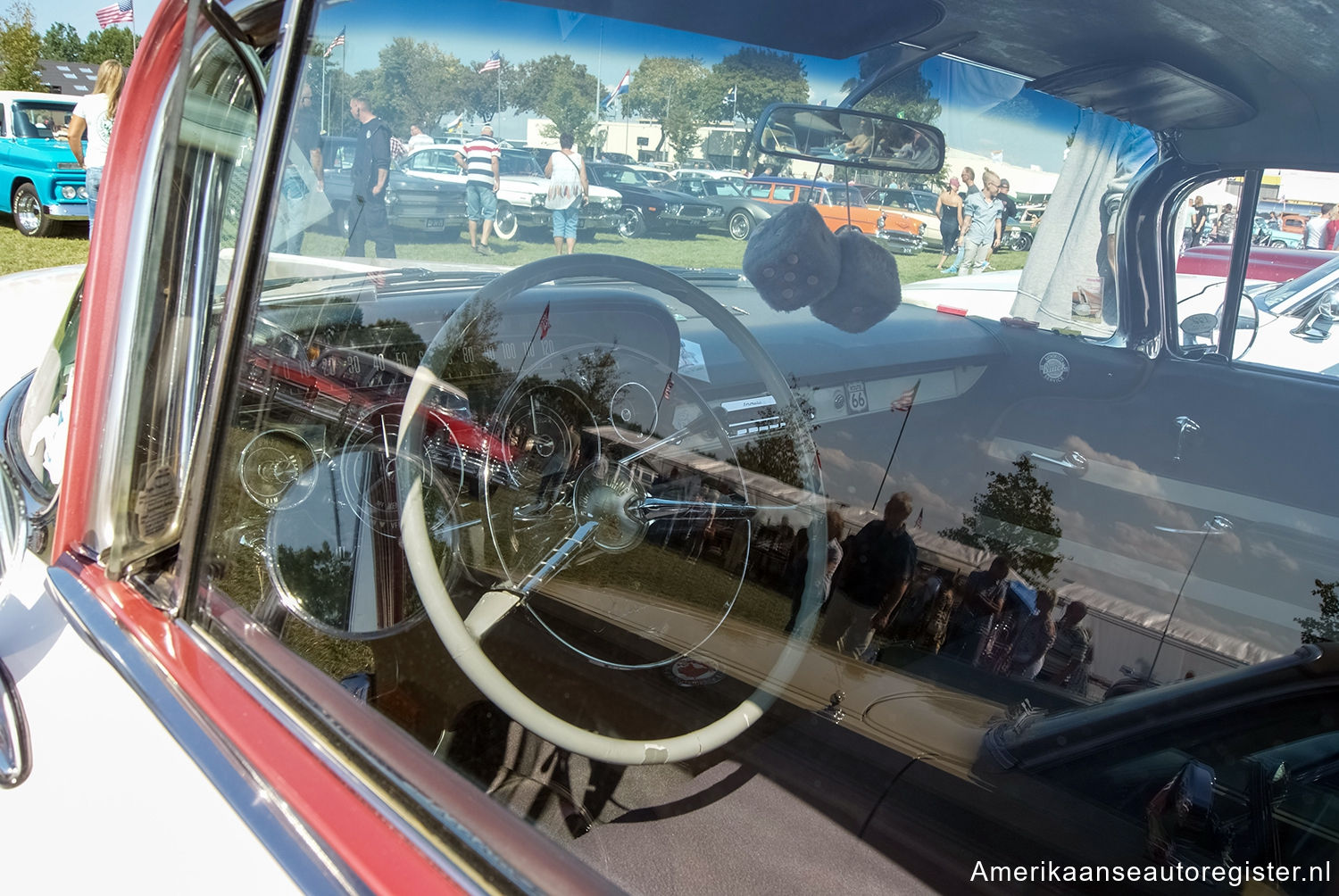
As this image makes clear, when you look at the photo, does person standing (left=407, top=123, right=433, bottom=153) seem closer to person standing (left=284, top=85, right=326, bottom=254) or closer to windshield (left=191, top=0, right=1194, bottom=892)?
windshield (left=191, top=0, right=1194, bottom=892)

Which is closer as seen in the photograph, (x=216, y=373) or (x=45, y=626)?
(x=216, y=373)

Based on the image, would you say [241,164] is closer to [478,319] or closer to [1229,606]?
[478,319]

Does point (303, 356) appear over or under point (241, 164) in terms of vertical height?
under

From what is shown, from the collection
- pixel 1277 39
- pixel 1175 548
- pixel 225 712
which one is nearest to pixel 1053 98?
pixel 1277 39

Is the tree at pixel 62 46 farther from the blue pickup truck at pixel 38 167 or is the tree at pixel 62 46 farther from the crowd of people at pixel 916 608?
the crowd of people at pixel 916 608

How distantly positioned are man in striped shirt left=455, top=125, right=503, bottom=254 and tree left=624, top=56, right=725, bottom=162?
0.23m

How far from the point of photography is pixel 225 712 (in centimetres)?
99

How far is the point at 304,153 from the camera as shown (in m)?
1.25

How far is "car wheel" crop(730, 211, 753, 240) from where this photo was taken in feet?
4.88

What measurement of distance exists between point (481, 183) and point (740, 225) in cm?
44

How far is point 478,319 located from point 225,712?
25.4 inches

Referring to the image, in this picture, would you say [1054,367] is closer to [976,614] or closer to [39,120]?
[976,614]

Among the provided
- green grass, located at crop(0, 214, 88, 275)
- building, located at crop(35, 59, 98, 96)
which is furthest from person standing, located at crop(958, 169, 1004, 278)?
building, located at crop(35, 59, 98, 96)

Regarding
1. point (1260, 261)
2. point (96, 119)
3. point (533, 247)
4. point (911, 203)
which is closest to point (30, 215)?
point (96, 119)
